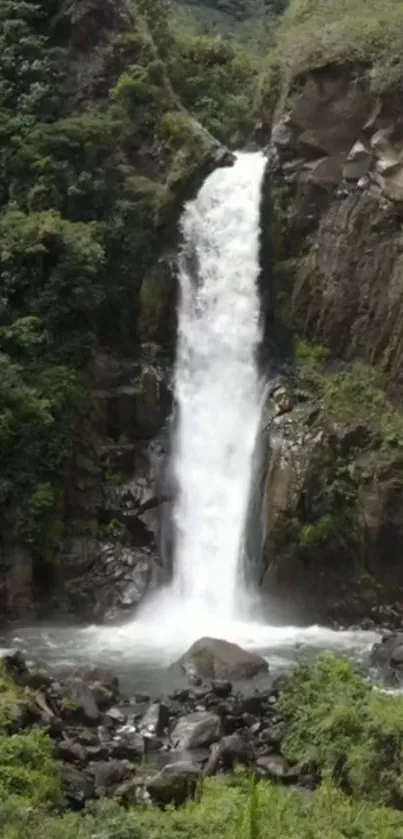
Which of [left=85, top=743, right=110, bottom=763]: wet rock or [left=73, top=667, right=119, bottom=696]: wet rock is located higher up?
[left=73, top=667, right=119, bottom=696]: wet rock

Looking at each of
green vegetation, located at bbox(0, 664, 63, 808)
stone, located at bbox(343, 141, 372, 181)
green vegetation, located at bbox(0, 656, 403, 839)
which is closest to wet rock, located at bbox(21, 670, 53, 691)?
green vegetation, located at bbox(0, 656, 403, 839)

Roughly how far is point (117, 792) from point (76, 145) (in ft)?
59.3

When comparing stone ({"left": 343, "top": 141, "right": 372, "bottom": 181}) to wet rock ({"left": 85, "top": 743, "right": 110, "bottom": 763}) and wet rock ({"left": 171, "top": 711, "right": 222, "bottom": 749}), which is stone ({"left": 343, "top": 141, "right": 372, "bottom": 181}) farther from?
wet rock ({"left": 85, "top": 743, "right": 110, "bottom": 763})

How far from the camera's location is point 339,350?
969 inches

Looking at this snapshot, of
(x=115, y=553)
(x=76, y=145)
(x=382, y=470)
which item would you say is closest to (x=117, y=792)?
(x=115, y=553)

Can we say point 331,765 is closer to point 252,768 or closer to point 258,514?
point 252,768

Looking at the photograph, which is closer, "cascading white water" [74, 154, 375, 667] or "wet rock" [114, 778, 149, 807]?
"wet rock" [114, 778, 149, 807]

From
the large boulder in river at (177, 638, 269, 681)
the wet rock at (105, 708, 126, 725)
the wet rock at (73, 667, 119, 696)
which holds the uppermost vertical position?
the large boulder in river at (177, 638, 269, 681)

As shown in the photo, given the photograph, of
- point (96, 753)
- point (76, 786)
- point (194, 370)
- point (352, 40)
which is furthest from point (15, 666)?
point (352, 40)

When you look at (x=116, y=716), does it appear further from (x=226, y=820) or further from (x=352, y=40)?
(x=352, y=40)

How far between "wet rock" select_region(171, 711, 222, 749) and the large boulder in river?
2.22 metres

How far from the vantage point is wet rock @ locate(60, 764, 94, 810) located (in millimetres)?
11370

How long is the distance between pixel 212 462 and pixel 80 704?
9857mm

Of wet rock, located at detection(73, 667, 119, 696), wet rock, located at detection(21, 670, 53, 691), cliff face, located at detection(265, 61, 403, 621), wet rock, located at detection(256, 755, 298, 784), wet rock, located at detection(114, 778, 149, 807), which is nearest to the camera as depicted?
wet rock, located at detection(114, 778, 149, 807)
